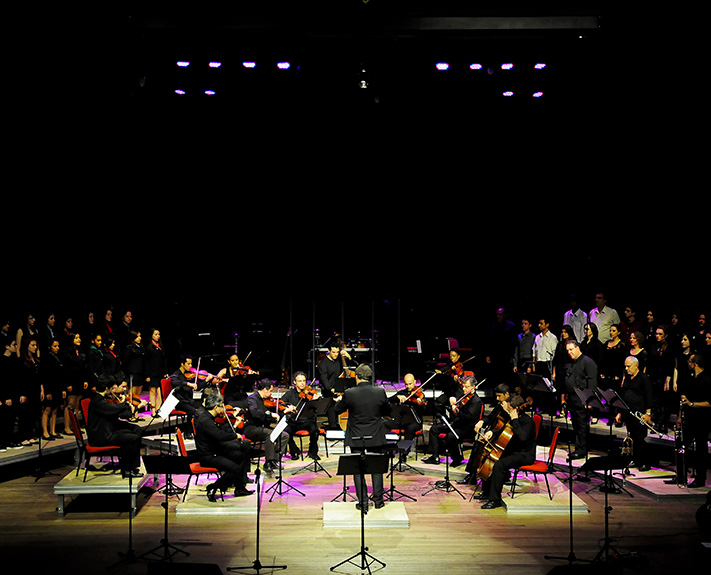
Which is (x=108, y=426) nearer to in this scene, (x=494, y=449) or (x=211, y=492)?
(x=211, y=492)

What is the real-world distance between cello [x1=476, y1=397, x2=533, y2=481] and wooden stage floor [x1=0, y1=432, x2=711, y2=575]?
47 centimetres

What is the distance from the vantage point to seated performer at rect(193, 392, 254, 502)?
9.11 meters

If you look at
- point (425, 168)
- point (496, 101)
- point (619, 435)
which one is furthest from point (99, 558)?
point (425, 168)

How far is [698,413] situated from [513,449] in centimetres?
264

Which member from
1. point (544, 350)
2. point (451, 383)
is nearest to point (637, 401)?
point (451, 383)

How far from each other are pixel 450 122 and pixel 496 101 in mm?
1286

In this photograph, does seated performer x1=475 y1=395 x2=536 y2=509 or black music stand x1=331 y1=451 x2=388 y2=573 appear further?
seated performer x1=475 y1=395 x2=536 y2=509

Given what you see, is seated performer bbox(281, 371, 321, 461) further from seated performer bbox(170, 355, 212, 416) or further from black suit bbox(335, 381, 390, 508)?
black suit bbox(335, 381, 390, 508)

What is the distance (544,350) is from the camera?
14125 mm

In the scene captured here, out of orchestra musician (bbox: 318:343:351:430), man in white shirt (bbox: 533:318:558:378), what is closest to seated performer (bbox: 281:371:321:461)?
orchestra musician (bbox: 318:343:351:430)

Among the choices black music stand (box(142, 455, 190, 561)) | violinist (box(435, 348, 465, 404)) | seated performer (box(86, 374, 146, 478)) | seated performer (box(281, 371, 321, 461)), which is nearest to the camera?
black music stand (box(142, 455, 190, 561))

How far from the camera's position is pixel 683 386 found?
10.8 m

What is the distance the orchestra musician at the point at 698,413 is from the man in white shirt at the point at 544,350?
406 centimetres

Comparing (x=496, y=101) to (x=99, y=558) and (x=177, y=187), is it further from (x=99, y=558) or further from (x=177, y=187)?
(x=99, y=558)
